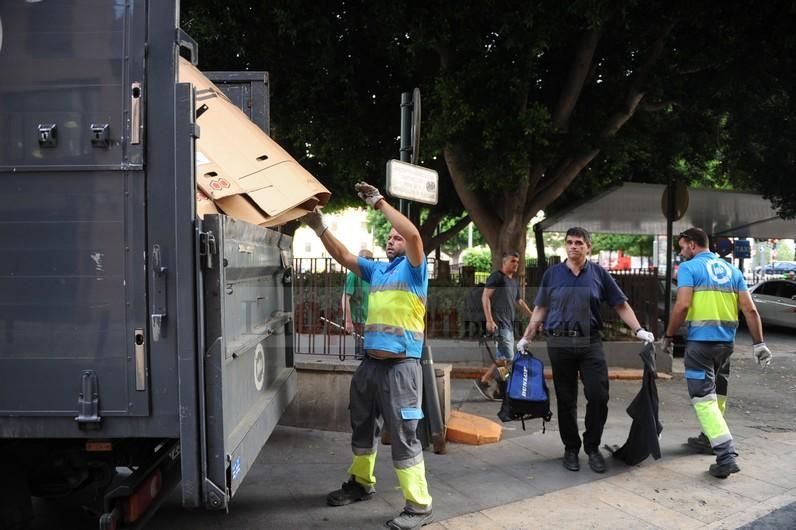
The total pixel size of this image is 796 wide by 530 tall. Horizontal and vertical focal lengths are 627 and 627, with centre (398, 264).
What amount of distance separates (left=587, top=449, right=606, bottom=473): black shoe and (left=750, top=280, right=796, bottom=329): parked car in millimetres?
12426

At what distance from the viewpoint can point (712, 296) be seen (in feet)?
16.8

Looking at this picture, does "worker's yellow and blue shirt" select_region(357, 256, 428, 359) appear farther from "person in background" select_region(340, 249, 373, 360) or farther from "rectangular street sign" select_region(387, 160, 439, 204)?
"person in background" select_region(340, 249, 373, 360)

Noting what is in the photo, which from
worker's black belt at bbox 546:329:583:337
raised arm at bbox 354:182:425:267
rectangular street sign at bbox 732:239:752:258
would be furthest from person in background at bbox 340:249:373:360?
rectangular street sign at bbox 732:239:752:258

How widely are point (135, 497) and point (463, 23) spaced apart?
23.4 feet

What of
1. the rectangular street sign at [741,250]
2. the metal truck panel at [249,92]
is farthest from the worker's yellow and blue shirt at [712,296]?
the rectangular street sign at [741,250]

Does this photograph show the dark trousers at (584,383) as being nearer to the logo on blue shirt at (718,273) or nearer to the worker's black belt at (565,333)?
the worker's black belt at (565,333)

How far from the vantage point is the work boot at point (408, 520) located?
374cm

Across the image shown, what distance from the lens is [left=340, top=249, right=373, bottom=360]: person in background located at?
21.7 feet

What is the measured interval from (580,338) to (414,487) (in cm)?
196

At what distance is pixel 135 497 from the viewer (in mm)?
2746

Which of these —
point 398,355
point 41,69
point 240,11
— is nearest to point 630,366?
point 398,355

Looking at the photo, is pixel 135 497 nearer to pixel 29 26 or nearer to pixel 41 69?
pixel 41 69

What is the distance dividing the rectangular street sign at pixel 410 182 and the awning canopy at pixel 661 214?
10.7m

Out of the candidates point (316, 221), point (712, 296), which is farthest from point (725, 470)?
point (316, 221)
